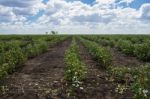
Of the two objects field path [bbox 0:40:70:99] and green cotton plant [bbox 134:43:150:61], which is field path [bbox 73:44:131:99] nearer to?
field path [bbox 0:40:70:99]

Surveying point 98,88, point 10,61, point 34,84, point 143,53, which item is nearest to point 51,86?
point 34,84

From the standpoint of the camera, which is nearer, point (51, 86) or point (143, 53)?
point (51, 86)

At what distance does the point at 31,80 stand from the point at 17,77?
0.84 meters

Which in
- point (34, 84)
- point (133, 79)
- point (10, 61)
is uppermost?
point (10, 61)

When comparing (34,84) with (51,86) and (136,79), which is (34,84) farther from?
(136,79)

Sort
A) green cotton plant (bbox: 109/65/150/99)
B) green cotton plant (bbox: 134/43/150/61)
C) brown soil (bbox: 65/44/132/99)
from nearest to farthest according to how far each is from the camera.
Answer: green cotton plant (bbox: 109/65/150/99)
brown soil (bbox: 65/44/132/99)
green cotton plant (bbox: 134/43/150/61)

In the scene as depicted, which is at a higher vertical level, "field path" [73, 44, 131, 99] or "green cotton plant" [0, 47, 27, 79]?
"green cotton plant" [0, 47, 27, 79]

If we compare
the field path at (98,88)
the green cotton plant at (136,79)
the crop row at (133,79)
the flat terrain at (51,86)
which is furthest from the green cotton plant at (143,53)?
the green cotton plant at (136,79)

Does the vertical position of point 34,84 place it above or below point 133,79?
below

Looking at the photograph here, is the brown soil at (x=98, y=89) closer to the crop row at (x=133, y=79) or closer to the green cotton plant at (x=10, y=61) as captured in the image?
the crop row at (x=133, y=79)

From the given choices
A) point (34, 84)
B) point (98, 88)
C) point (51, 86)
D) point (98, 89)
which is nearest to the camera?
point (98, 89)

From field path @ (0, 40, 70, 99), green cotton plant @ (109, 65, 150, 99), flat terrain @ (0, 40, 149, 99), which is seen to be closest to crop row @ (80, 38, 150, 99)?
green cotton plant @ (109, 65, 150, 99)

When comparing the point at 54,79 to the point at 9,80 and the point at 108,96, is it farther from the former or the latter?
the point at 108,96

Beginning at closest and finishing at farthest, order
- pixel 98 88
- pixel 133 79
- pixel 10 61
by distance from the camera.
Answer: pixel 98 88 < pixel 133 79 < pixel 10 61
